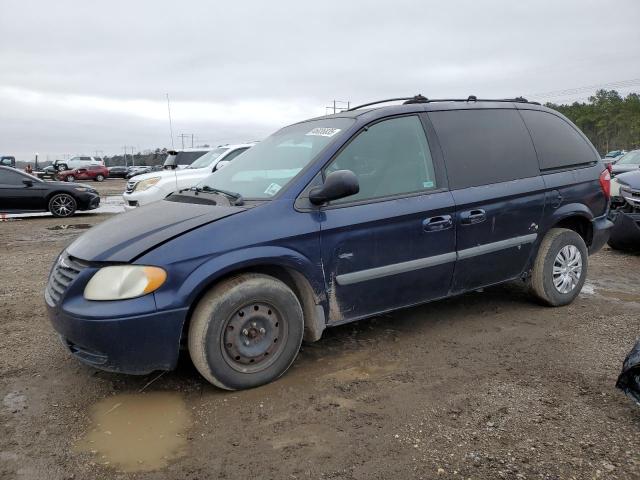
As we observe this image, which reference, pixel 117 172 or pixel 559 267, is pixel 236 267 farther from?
pixel 117 172

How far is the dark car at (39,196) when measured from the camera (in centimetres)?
1265

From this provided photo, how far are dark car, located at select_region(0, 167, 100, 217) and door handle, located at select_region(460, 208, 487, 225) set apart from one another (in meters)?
12.1

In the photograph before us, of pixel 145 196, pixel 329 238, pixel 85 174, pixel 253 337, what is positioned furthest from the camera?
pixel 85 174

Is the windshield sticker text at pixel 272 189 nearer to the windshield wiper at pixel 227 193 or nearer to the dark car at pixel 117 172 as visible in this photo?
the windshield wiper at pixel 227 193

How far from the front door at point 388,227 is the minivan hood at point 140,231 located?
0.76m

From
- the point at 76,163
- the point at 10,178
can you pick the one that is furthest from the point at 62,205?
the point at 76,163

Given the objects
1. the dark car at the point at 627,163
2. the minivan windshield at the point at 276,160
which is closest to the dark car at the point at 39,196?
the minivan windshield at the point at 276,160

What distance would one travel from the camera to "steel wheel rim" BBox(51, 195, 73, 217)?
1325cm

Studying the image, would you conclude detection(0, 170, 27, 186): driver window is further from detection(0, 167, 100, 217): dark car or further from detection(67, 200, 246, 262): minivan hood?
detection(67, 200, 246, 262): minivan hood

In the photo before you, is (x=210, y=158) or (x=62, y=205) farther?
(x=62, y=205)

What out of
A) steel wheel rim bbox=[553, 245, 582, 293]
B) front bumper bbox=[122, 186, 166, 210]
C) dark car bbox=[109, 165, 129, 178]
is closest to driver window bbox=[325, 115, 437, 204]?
steel wheel rim bbox=[553, 245, 582, 293]

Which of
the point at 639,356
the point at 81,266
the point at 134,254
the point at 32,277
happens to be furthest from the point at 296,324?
the point at 32,277

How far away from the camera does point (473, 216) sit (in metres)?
4.00

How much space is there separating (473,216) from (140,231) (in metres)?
2.43
